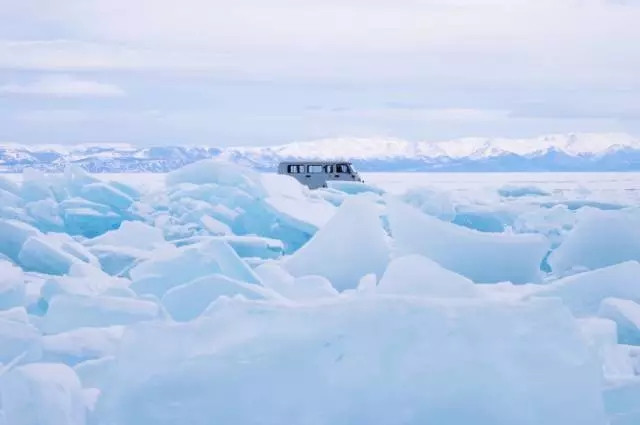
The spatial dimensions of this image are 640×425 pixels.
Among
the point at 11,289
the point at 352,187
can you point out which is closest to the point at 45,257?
the point at 11,289

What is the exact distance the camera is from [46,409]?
326cm

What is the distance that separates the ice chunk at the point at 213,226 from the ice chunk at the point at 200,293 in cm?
413

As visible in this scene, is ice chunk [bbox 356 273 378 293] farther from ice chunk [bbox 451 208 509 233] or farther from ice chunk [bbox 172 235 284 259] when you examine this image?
ice chunk [bbox 451 208 509 233]

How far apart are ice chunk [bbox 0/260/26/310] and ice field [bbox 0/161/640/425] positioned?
0.01 m

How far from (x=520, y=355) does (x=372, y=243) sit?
2.49 m

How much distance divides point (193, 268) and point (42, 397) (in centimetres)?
177

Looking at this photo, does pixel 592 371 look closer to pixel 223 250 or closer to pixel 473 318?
pixel 473 318

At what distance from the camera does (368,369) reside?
3.21 metres

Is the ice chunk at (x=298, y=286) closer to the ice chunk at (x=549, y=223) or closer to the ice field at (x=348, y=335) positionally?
the ice field at (x=348, y=335)

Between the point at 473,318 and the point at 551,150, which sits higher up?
the point at 473,318

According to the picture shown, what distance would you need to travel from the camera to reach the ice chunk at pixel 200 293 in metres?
4.24

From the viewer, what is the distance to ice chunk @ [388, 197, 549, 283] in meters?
5.47

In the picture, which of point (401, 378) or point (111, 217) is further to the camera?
point (111, 217)

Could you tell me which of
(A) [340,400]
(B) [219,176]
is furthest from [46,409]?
(B) [219,176]
